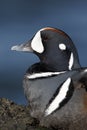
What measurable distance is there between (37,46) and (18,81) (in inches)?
101

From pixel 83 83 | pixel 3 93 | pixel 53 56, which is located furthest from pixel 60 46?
pixel 3 93

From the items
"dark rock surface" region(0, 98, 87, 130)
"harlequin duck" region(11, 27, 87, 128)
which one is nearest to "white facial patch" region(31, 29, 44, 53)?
"harlequin duck" region(11, 27, 87, 128)

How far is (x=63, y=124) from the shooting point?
16.5 feet

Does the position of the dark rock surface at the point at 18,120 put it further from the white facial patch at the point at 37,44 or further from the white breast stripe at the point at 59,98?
the white facial patch at the point at 37,44

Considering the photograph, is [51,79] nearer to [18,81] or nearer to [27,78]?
[27,78]

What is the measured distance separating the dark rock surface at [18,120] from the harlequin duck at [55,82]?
5 centimetres

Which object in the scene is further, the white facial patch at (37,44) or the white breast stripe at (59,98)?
the white facial patch at (37,44)

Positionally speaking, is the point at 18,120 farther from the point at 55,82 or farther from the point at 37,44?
the point at 37,44

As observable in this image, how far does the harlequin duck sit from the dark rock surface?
0.05 metres

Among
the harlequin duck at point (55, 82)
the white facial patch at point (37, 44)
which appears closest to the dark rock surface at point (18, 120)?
the harlequin duck at point (55, 82)

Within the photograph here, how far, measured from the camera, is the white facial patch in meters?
5.40

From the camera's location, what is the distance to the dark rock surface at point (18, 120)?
5.03 m

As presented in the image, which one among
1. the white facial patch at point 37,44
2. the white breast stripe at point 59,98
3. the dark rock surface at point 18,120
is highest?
the white facial patch at point 37,44

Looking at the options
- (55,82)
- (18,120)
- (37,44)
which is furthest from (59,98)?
(37,44)
